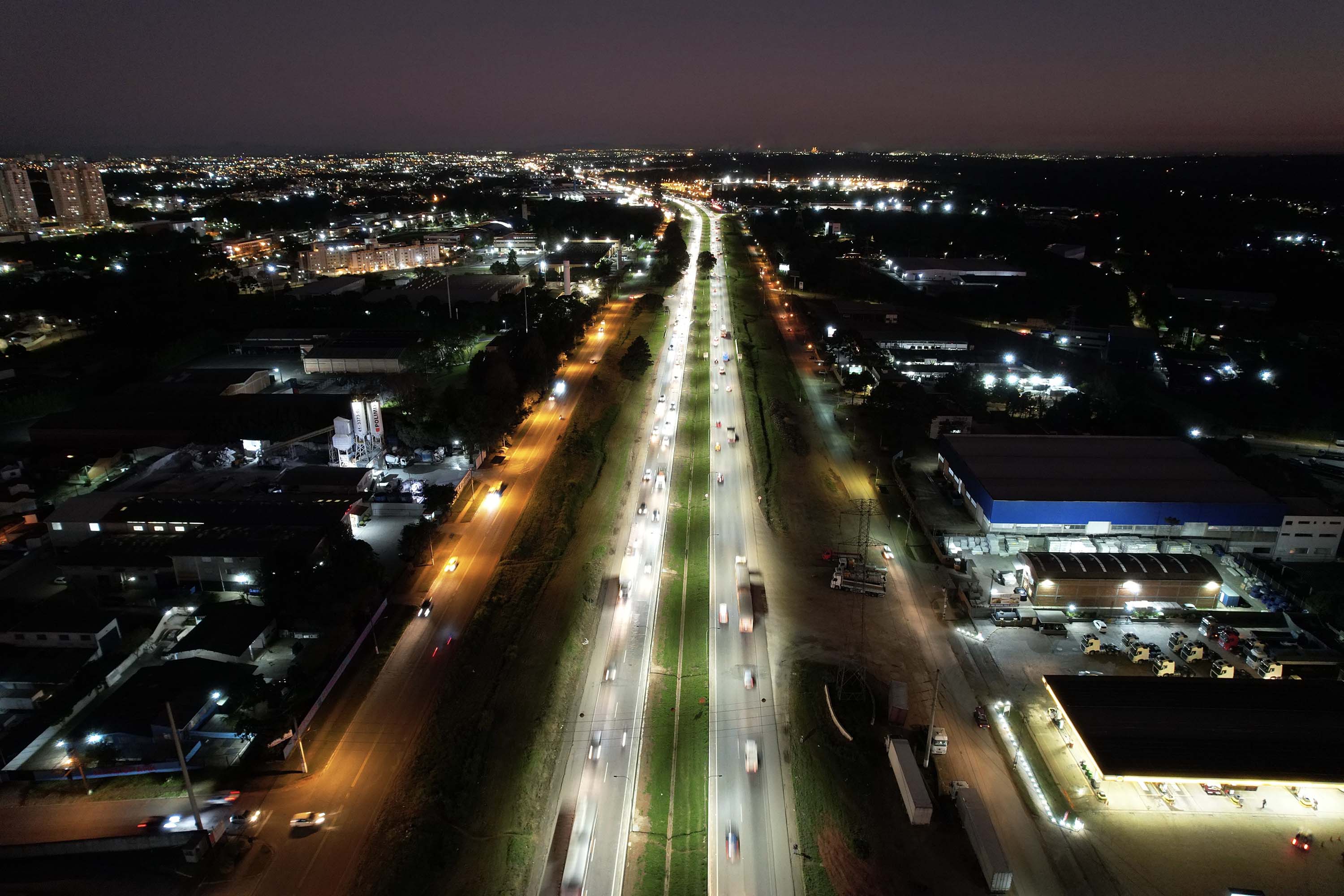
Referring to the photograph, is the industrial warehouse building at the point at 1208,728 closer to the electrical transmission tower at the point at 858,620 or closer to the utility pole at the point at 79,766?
the electrical transmission tower at the point at 858,620

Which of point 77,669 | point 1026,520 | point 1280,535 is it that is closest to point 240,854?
point 77,669

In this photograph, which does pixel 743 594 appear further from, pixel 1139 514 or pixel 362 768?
pixel 1139 514

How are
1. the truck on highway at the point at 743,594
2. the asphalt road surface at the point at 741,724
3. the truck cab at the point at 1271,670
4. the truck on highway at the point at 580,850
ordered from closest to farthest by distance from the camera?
the truck on highway at the point at 580,850 < the asphalt road surface at the point at 741,724 < the truck cab at the point at 1271,670 < the truck on highway at the point at 743,594

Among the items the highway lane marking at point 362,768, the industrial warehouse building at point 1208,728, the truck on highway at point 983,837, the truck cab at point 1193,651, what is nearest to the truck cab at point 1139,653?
the truck cab at point 1193,651

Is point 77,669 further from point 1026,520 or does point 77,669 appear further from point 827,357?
point 827,357

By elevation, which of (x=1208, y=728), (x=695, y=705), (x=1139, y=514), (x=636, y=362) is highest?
(x=1139, y=514)

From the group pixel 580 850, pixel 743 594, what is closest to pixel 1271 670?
pixel 743 594
